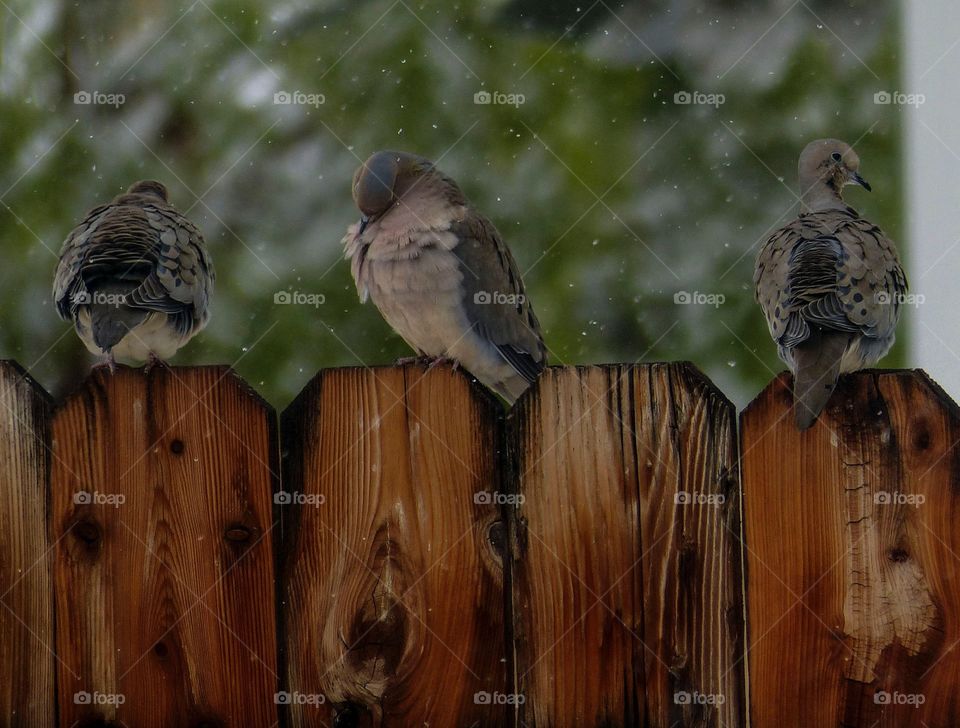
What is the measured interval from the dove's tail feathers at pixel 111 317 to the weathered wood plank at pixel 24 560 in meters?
0.34

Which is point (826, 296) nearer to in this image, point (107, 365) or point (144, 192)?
point (107, 365)

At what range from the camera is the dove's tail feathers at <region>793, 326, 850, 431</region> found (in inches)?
72.1

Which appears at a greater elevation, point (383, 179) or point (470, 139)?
point (470, 139)

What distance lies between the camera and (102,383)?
6.42 ft

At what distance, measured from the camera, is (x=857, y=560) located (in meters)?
1.83

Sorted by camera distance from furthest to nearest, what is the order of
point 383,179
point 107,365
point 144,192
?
point 144,192, point 383,179, point 107,365

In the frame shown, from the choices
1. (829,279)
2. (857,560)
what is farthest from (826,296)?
(857,560)

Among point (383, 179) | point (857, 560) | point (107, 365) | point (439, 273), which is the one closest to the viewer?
point (857, 560)

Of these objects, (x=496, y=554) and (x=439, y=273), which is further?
(x=439, y=273)

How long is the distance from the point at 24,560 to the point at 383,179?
1260mm

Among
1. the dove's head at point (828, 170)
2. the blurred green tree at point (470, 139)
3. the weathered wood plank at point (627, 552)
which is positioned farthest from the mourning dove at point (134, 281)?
the dove's head at point (828, 170)

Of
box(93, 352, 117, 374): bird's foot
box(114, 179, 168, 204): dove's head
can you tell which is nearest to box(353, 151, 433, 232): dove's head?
box(114, 179, 168, 204): dove's head

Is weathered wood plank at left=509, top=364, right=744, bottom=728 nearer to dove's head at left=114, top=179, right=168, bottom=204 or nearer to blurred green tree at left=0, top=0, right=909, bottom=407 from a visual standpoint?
blurred green tree at left=0, top=0, right=909, bottom=407

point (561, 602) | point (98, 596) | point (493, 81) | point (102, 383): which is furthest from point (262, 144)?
point (561, 602)
